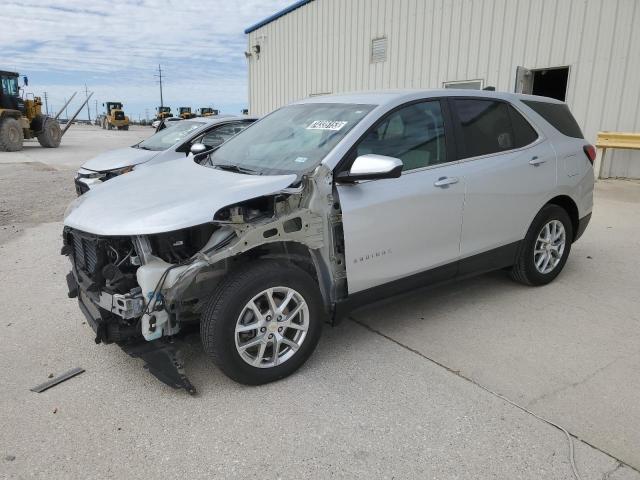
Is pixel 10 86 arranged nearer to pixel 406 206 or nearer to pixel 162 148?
pixel 162 148

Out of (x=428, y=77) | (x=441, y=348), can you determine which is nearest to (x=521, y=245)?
(x=441, y=348)

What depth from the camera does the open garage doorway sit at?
423 inches

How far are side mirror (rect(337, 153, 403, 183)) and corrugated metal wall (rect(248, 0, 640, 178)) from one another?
8.97 metres

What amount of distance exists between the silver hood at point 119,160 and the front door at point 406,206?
5013mm

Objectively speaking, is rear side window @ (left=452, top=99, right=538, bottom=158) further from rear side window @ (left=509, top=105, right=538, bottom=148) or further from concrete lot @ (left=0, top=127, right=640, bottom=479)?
concrete lot @ (left=0, top=127, right=640, bottom=479)

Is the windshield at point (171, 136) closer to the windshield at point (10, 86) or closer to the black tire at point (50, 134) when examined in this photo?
the windshield at point (10, 86)

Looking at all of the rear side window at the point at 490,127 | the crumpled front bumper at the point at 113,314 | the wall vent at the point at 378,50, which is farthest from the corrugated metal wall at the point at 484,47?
the crumpled front bumper at the point at 113,314

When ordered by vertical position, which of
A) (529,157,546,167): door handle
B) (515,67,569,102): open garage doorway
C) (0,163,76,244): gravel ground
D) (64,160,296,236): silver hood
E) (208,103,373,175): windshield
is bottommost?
(0,163,76,244): gravel ground

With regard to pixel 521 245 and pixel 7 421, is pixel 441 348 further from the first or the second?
pixel 7 421

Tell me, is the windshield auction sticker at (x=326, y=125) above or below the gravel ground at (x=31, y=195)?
above

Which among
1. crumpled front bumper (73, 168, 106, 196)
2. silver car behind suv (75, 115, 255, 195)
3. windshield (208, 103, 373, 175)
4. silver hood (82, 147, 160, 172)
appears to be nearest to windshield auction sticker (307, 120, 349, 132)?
windshield (208, 103, 373, 175)

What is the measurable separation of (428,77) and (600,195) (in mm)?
5921

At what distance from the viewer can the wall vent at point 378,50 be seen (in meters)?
14.6

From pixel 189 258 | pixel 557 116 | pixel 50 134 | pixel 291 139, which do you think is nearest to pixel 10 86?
pixel 50 134
